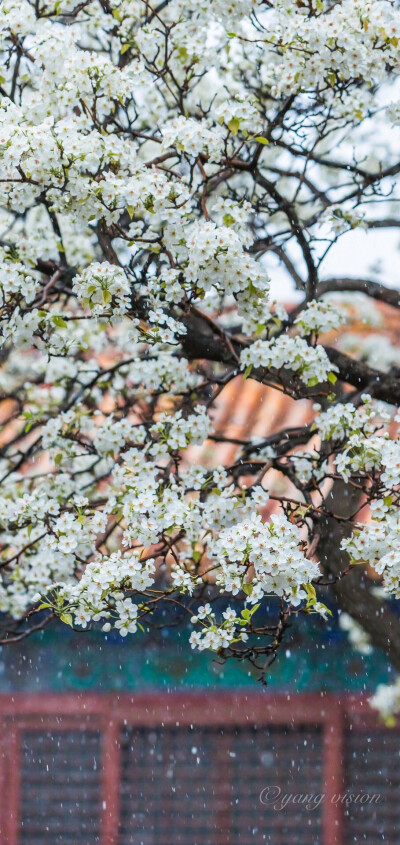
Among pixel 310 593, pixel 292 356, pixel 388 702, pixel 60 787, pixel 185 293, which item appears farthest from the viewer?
pixel 60 787

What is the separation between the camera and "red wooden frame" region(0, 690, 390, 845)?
5.15m

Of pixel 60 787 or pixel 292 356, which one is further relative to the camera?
pixel 60 787

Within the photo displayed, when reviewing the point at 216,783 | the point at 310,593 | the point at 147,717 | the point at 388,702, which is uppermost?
the point at 388,702

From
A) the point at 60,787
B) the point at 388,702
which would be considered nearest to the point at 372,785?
the point at 388,702

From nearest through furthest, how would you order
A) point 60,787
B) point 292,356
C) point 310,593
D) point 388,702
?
point 310,593 < point 292,356 < point 388,702 < point 60,787

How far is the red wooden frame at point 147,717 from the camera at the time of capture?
5152mm

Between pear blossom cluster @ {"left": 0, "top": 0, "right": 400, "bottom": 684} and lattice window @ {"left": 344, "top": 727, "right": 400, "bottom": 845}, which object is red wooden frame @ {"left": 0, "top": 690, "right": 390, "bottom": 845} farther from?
pear blossom cluster @ {"left": 0, "top": 0, "right": 400, "bottom": 684}

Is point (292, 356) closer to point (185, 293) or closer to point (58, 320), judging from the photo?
point (185, 293)

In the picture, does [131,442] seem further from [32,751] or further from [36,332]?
[32,751]

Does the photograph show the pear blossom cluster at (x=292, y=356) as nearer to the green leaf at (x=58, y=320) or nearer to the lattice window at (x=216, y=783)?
the green leaf at (x=58, y=320)

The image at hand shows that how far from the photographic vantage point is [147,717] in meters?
5.22

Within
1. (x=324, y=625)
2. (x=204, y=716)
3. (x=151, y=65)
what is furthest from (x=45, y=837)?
(x=151, y=65)

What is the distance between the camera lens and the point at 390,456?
8.37ft

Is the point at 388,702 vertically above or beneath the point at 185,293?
beneath
